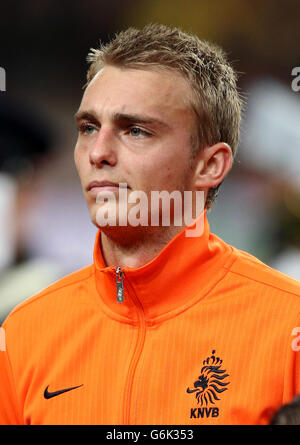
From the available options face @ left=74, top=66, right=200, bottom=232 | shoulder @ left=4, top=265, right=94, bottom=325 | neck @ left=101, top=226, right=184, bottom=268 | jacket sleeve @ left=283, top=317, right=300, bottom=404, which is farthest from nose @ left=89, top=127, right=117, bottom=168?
jacket sleeve @ left=283, top=317, right=300, bottom=404

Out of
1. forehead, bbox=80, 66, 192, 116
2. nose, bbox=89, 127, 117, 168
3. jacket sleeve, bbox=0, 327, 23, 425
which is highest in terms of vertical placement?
forehead, bbox=80, 66, 192, 116

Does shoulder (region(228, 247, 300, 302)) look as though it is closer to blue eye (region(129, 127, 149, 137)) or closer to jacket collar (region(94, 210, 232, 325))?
jacket collar (region(94, 210, 232, 325))

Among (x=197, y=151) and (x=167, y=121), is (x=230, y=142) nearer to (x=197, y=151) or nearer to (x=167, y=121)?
(x=197, y=151)

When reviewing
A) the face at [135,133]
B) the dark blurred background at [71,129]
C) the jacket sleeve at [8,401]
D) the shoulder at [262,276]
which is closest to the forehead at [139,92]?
the face at [135,133]

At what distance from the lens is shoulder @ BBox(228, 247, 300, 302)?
1551 millimetres

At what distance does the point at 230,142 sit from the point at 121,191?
39 centimetres

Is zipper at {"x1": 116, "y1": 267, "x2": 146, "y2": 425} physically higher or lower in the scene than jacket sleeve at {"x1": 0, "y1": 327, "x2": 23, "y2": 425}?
higher

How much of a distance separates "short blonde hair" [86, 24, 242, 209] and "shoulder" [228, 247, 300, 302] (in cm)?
19

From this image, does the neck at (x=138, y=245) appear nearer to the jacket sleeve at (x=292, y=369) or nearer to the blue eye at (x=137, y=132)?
the blue eye at (x=137, y=132)

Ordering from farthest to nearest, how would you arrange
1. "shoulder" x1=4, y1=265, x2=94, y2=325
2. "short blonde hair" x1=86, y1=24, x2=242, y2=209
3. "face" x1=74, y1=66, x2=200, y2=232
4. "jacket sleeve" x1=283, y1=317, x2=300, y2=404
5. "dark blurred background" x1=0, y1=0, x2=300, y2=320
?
"dark blurred background" x1=0, y1=0, x2=300, y2=320
"shoulder" x1=4, y1=265, x2=94, y2=325
"short blonde hair" x1=86, y1=24, x2=242, y2=209
"face" x1=74, y1=66, x2=200, y2=232
"jacket sleeve" x1=283, y1=317, x2=300, y2=404

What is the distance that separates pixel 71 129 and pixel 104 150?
264cm

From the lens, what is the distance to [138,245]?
1.58 metres

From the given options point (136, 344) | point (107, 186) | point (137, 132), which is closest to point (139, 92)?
point (137, 132)

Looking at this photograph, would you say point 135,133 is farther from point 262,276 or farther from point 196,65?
point 262,276
